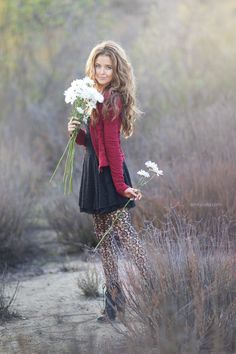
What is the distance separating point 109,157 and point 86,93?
0.47m

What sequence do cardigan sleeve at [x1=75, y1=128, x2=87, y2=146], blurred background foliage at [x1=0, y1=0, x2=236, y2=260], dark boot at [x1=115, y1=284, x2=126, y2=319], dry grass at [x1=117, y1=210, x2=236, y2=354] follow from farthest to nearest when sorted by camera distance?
1. blurred background foliage at [x1=0, y1=0, x2=236, y2=260]
2. cardigan sleeve at [x1=75, y1=128, x2=87, y2=146]
3. dark boot at [x1=115, y1=284, x2=126, y2=319]
4. dry grass at [x1=117, y1=210, x2=236, y2=354]

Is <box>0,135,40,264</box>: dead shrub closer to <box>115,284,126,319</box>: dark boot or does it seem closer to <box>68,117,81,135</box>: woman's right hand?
<box>68,117,81,135</box>: woman's right hand

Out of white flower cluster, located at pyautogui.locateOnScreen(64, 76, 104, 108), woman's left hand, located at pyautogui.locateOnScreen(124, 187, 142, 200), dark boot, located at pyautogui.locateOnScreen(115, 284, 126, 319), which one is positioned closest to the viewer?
dark boot, located at pyautogui.locateOnScreen(115, 284, 126, 319)

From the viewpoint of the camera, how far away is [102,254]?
5426mm

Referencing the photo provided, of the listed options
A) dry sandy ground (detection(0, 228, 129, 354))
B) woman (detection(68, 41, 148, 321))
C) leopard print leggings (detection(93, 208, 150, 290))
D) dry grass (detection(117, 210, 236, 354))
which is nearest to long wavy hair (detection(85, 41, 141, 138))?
woman (detection(68, 41, 148, 321))

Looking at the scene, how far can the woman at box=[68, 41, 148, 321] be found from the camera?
5.14 m

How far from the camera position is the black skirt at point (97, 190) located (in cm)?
521

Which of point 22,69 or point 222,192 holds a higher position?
point 22,69

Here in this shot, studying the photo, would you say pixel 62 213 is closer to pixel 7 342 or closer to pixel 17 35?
pixel 7 342

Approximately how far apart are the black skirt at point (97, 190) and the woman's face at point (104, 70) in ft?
1.23

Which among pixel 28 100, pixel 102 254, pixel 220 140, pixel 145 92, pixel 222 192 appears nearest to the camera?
pixel 102 254

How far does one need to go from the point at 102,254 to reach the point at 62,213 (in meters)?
3.97

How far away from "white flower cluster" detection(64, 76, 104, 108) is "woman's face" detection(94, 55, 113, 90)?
29 cm

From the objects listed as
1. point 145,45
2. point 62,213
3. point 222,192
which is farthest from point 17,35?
point 222,192
